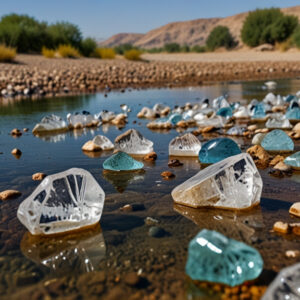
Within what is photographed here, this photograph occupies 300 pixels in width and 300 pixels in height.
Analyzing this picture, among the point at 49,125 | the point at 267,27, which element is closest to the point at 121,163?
the point at 49,125

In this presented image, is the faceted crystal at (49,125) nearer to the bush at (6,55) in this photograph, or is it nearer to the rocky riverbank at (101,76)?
the rocky riverbank at (101,76)

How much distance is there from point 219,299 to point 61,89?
9924 millimetres

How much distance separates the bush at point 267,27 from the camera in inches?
1307

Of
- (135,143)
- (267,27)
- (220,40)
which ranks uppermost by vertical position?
(267,27)

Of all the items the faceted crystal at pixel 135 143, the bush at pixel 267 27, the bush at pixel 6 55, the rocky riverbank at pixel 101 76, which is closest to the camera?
the faceted crystal at pixel 135 143

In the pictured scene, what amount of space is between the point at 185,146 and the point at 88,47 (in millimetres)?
19442

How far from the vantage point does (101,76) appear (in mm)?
12062

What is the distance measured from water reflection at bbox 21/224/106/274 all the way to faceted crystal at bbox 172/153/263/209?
0.57 meters

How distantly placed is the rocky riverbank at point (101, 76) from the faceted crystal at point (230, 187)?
8444mm

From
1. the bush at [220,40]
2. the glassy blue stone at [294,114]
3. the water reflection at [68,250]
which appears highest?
the bush at [220,40]

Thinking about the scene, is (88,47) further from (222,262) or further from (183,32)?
(183,32)

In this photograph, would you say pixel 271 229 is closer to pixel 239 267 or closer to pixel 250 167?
pixel 250 167

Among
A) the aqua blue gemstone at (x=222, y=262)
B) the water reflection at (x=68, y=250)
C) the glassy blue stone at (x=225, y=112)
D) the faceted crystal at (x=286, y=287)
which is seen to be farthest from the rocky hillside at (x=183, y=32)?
the faceted crystal at (x=286, y=287)

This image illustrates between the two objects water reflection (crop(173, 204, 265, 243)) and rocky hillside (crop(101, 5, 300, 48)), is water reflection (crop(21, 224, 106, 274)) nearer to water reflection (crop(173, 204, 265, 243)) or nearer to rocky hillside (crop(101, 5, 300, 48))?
water reflection (crop(173, 204, 265, 243))
